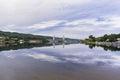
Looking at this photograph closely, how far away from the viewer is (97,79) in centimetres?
2148

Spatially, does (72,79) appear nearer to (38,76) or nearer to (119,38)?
(38,76)

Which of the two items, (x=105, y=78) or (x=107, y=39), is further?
(x=107, y=39)

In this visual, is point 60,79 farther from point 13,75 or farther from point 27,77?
point 13,75

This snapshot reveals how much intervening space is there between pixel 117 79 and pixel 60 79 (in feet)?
18.8

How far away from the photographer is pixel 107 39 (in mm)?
198750

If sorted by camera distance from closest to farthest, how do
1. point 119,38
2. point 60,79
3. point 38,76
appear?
point 60,79
point 38,76
point 119,38

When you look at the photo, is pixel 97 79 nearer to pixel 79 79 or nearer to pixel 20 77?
pixel 79 79

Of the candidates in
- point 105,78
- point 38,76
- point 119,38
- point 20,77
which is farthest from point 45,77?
point 119,38

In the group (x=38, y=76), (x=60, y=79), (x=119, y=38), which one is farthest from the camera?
(x=119, y=38)

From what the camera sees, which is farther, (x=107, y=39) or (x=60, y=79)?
(x=107, y=39)

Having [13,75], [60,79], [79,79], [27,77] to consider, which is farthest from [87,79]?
[13,75]

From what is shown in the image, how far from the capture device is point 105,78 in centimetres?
2206

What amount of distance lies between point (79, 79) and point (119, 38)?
17359 centimetres

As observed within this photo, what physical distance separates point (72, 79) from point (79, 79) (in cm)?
69
